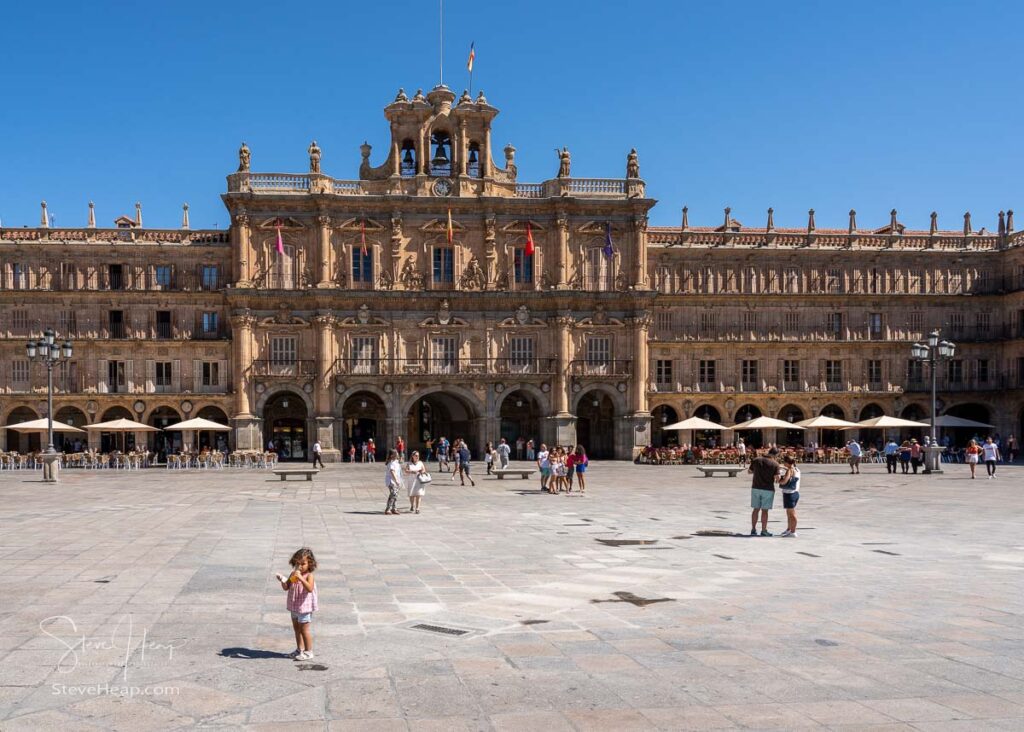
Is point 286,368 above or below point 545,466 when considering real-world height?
above

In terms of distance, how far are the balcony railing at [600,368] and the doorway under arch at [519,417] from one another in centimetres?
346

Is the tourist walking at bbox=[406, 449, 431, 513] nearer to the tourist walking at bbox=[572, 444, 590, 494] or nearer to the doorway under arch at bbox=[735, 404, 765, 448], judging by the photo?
the tourist walking at bbox=[572, 444, 590, 494]

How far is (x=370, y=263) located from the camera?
5428 centimetres

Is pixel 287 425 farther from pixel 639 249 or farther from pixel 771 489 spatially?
pixel 771 489

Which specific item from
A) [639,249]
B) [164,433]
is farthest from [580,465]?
[164,433]

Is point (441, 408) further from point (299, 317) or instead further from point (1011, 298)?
point (1011, 298)

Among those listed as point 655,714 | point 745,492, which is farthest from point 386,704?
point 745,492

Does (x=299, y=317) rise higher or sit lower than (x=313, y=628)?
higher

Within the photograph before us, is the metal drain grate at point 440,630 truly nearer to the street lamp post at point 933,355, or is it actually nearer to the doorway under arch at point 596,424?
the street lamp post at point 933,355

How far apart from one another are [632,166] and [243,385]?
2505 centimetres

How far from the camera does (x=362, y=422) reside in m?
58.4

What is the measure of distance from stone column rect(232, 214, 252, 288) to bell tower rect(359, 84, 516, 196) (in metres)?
7.37

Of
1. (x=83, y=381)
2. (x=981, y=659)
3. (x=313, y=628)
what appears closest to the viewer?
(x=981, y=659)

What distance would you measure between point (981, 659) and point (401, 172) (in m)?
49.3
